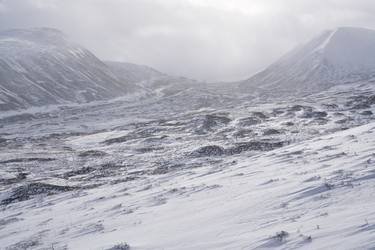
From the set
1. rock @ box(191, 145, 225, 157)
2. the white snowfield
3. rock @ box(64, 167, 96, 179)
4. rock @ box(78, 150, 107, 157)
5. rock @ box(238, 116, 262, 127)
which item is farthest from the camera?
rock @ box(238, 116, 262, 127)

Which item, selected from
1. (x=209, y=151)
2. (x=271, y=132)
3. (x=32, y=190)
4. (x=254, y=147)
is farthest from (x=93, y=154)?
(x=271, y=132)

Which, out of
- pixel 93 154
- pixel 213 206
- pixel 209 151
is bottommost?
pixel 209 151

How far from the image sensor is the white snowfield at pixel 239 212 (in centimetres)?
1018

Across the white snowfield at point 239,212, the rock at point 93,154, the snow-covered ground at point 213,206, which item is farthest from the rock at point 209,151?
the white snowfield at point 239,212

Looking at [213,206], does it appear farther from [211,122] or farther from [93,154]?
[211,122]

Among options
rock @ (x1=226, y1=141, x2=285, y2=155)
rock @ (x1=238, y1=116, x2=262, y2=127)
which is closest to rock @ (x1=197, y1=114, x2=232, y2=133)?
rock @ (x1=238, y1=116, x2=262, y2=127)

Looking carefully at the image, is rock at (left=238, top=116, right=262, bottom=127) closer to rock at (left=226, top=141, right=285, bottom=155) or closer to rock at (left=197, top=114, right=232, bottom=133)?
rock at (left=197, top=114, right=232, bottom=133)

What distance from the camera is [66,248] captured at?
1347 centimetres

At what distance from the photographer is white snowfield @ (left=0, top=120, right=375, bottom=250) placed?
1018 cm

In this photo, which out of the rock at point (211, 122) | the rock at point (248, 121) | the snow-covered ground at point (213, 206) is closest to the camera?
the snow-covered ground at point (213, 206)

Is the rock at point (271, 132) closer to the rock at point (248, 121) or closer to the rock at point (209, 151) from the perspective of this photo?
the rock at point (248, 121)

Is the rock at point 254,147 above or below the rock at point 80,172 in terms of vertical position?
below

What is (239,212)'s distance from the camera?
13375 mm

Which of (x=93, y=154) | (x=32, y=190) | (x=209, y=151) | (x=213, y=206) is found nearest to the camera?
(x=213, y=206)
